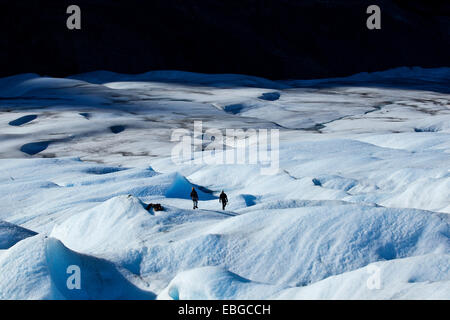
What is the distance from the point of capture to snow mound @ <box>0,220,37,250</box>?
5.61m

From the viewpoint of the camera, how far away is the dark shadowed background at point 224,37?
99.9 feet

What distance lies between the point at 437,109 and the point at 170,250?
17.2 meters

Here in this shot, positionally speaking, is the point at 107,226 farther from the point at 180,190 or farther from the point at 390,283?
the point at 180,190

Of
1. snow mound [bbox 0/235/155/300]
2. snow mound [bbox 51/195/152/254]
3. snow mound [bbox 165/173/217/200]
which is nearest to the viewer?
snow mound [bbox 0/235/155/300]

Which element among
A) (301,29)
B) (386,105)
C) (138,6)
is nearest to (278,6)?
(301,29)

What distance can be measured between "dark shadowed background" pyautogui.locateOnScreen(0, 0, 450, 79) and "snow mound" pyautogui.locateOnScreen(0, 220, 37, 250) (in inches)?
993

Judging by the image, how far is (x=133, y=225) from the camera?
225 inches

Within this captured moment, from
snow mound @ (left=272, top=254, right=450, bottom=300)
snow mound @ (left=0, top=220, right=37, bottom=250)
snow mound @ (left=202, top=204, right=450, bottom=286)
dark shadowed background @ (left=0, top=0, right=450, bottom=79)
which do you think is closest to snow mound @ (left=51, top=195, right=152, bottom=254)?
snow mound @ (left=0, top=220, right=37, bottom=250)

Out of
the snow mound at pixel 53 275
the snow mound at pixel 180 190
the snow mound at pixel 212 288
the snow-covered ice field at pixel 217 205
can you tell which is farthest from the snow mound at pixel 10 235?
the snow mound at pixel 180 190

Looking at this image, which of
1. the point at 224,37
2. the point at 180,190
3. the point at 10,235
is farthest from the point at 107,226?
the point at 224,37

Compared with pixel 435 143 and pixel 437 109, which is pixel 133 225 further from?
pixel 437 109

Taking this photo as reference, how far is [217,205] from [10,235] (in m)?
3.18

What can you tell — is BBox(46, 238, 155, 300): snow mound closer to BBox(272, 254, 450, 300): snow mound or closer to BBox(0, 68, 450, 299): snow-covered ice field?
BBox(0, 68, 450, 299): snow-covered ice field

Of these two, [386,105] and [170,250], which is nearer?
[170,250]
